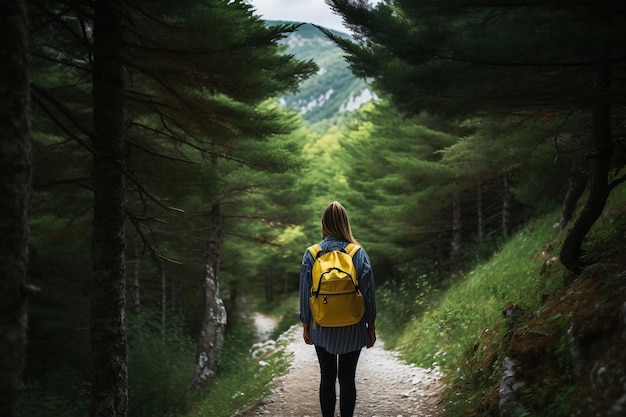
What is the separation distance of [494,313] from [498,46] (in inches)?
168

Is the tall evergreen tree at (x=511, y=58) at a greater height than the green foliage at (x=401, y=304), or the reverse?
the green foliage at (x=401, y=304)

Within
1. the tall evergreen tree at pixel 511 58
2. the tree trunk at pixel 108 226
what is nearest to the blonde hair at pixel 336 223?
the tall evergreen tree at pixel 511 58

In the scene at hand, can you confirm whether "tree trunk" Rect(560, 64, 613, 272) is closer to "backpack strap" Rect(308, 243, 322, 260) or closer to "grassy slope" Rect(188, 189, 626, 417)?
"grassy slope" Rect(188, 189, 626, 417)

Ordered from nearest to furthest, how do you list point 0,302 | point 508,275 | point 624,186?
point 0,302
point 624,186
point 508,275

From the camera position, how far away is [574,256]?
4.28 meters

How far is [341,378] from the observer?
12.2 ft

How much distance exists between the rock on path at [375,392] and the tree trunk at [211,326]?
9.55ft

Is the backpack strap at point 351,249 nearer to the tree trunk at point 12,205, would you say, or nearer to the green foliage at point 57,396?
the tree trunk at point 12,205

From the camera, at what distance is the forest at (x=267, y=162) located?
3.05 m

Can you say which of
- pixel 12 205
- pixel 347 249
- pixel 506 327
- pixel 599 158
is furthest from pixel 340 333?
pixel 599 158

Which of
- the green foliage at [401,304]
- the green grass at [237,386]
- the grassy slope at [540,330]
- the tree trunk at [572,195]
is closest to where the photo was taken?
the grassy slope at [540,330]

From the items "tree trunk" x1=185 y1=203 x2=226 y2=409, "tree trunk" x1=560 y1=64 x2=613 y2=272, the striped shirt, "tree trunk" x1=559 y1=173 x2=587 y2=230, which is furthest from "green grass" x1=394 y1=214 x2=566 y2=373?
"tree trunk" x1=185 y1=203 x2=226 y2=409

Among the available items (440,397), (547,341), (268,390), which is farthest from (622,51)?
(268,390)

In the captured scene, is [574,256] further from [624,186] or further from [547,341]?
[624,186]
